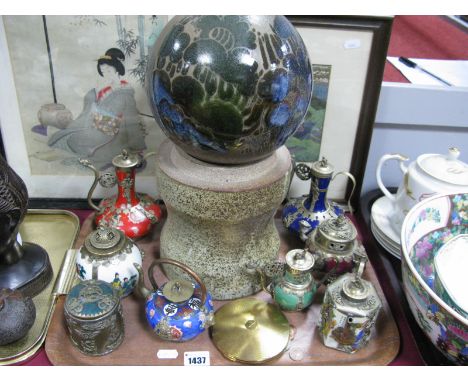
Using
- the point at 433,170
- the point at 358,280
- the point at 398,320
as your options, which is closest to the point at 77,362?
the point at 358,280

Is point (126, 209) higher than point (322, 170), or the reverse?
point (322, 170)

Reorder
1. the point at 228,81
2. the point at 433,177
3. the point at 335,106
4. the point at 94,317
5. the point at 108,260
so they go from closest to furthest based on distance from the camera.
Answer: the point at 228,81 → the point at 94,317 → the point at 108,260 → the point at 433,177 → the point at 335,106

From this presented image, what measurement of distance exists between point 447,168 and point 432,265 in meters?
0.23

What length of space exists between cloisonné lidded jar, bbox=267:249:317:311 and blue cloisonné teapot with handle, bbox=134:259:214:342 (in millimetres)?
155

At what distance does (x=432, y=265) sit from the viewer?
3.40 feet

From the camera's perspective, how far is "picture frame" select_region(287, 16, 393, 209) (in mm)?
1093

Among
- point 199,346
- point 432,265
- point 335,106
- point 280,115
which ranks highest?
point 280,115

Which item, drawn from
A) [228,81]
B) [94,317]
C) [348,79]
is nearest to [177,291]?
[94,317]

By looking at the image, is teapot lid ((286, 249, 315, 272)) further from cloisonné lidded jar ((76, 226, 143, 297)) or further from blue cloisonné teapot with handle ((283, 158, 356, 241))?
cloisonné lidded jar ((76, 226, 143, 297))

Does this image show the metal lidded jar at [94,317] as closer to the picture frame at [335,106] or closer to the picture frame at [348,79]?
the picture frame at [335,106]

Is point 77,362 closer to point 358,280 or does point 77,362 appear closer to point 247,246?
point 247,246

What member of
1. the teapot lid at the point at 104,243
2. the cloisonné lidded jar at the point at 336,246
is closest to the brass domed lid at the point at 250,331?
the cloisonné lidded jar at the point at 336,246

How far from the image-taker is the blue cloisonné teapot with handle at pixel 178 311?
92cm

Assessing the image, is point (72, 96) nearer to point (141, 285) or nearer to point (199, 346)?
point (141, 285)
